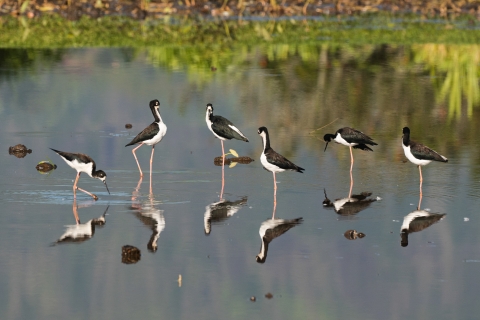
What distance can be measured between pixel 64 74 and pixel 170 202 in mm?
11302


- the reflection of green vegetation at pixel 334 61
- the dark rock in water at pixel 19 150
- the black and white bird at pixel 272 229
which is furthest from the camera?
the reflection of green vegetation at pixel 334 61

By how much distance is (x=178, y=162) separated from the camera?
1319cm

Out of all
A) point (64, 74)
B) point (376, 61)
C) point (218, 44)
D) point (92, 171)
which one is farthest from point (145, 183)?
point (218, 44)

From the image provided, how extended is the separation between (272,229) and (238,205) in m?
1.14

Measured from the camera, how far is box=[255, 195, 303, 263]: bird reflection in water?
9114mm

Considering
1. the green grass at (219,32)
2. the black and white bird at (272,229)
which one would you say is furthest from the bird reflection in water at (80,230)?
the green grass at (219,32)

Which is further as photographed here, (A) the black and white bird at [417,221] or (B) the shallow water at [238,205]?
(A) the black and white bird at [417,221]

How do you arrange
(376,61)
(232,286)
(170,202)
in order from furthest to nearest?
1. (376,61)
2. (170,202)
3. (232,286)

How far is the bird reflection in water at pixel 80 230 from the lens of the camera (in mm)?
9227

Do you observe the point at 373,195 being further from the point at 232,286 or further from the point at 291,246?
the point at 232,286

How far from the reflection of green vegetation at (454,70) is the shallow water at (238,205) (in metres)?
0.28

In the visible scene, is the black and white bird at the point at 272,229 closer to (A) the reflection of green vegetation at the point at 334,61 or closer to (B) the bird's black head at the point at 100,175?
(B) the bird's black head at the point at 100,175

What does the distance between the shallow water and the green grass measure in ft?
22.8

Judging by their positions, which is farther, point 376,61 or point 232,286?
point 376,61
